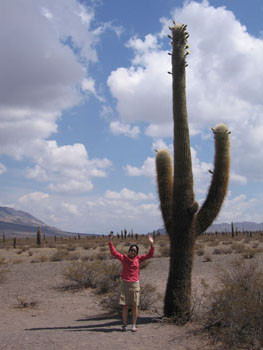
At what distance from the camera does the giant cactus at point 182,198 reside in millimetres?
8211

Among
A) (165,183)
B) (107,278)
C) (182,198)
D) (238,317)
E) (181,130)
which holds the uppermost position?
(181,130)

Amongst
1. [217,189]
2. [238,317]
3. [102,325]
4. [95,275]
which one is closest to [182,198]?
[217,189]

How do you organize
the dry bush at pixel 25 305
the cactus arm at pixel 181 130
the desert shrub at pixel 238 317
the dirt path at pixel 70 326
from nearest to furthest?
the desert shrub at pixel 238 317 < the dirt path at pixel 70 326 < the cactus arm at pixel 181 130 < the dry bush at pixel 25 305

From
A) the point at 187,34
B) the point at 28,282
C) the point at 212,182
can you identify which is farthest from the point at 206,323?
the point at 28,282

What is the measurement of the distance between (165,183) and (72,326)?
3875mm

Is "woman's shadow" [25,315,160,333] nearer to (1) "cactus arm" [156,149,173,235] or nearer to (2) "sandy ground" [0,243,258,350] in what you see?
(2) "sandy ground" [0,243,258,350]

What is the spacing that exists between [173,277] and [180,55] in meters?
4.99

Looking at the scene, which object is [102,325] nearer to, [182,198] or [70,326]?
[70,326]

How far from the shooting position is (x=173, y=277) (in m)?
8.25

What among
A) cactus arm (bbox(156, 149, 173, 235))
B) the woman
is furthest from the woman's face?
cactus arm (bbox(156, 149, 173, 235))

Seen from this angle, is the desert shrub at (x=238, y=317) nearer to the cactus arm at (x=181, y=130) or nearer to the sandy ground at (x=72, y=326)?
the sandy ground at (x=72, y=326)

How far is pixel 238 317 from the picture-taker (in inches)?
260

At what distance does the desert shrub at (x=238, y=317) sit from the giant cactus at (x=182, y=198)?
2.85 feet

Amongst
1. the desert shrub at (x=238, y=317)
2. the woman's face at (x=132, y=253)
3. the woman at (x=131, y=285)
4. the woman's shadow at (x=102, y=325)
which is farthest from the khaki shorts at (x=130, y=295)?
the desert shrub at (x=238, y=317)
